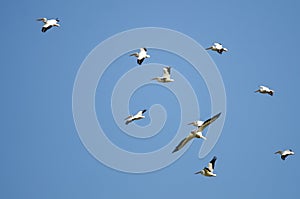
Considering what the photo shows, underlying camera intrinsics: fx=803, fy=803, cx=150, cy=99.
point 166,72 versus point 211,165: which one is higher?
point 166,72

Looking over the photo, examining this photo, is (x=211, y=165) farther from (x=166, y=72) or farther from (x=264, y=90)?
(x=166, y=72)

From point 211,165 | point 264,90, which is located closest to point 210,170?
point 211,165

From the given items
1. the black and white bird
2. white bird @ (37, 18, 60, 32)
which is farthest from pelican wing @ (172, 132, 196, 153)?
white bird @ (37, 18, 60, 32)

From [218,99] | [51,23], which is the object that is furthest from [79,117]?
[51,23]

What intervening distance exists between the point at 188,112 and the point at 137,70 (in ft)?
14.0

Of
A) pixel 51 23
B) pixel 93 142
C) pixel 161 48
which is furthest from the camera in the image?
pixel 161 48

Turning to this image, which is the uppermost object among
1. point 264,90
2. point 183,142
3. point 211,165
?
point 264,90

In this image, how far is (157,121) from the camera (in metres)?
52.1

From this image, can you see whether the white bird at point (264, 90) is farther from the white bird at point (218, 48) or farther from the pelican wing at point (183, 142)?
the pelican wing at point (183, 142)

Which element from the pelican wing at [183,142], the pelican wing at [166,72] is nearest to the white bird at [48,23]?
the pelican wing at [166,72]

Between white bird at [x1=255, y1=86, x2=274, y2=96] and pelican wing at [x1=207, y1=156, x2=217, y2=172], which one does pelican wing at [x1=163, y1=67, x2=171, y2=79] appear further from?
pelican wing at [x1=207, y1=156, x2=217, y2=172]

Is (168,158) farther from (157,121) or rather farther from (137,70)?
(137,70)

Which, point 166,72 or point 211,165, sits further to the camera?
point 166,72

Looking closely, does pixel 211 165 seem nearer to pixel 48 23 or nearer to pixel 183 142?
pixel 183 142
